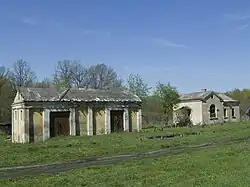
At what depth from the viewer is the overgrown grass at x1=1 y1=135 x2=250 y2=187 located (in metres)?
12.1

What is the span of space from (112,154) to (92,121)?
19693 millimetres

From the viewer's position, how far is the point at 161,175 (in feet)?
44.5

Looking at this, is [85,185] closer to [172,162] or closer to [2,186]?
[2,186]

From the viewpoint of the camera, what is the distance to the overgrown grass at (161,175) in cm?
1207

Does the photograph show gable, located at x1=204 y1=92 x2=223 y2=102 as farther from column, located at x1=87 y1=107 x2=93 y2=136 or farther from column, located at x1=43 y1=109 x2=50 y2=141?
column, located at x1=43 y1=109 x2=50 y2=141

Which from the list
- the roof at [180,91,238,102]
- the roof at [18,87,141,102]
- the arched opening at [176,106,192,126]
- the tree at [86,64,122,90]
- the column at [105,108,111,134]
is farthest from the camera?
the tree at [86,64,122,90]

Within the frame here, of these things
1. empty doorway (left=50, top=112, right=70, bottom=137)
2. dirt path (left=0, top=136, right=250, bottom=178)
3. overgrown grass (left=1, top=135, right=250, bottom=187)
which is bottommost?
dirt path (left=0, top=136, right=250, bottom=178)

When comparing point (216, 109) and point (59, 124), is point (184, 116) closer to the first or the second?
point (216, 109)

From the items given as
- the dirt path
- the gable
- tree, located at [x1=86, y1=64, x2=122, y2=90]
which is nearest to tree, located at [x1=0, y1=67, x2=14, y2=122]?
Result: tree, located at [x1=86, y1=64, x2=122, y2=90]

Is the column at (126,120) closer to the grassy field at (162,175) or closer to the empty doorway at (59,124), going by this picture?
the empty doorway at (59,124)

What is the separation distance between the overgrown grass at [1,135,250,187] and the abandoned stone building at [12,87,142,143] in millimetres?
22411

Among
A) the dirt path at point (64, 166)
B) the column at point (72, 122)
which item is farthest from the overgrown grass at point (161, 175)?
the column at point (72, 122)

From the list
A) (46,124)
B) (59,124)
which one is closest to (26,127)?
(46,124)

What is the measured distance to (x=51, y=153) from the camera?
23344 mm
